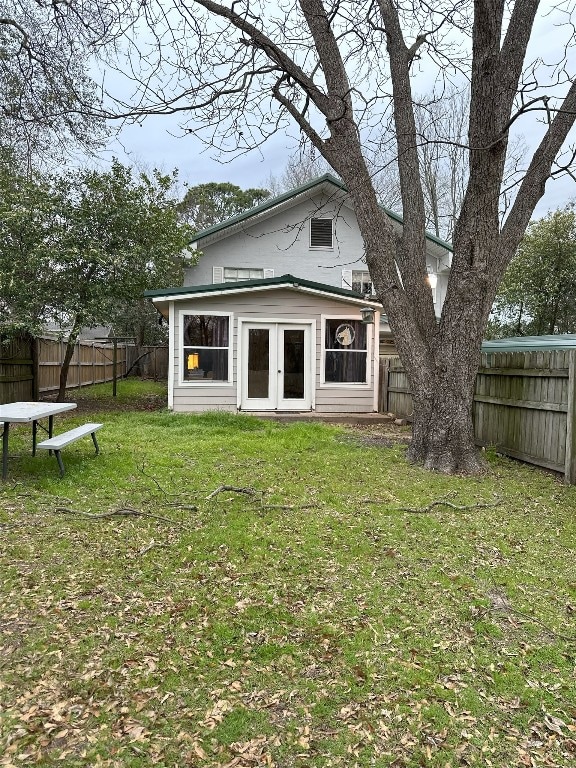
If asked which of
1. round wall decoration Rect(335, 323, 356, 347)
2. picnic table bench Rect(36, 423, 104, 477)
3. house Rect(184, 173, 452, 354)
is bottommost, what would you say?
picnic table bench Rect(36, 423, 104, 477)

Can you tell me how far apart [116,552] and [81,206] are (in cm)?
962

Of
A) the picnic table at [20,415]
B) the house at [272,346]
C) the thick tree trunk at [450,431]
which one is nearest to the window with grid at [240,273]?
the house at [272,346]

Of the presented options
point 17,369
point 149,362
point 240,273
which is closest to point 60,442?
point 17,369

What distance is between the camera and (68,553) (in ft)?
12.1

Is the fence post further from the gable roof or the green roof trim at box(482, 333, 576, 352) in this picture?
the gable roof

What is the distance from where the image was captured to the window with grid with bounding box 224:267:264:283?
51.3 feet

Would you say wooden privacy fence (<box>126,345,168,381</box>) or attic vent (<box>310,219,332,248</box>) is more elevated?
attic vent (<box>310,219,332,248</box>)

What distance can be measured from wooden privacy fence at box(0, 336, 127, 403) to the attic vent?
7846 mm

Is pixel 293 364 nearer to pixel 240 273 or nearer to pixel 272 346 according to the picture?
pixel 272 346

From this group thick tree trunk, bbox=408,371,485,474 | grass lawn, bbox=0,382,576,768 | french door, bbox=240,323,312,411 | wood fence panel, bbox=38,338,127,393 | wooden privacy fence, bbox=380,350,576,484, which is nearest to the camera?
grass lawn, bbox=0,382,576,768

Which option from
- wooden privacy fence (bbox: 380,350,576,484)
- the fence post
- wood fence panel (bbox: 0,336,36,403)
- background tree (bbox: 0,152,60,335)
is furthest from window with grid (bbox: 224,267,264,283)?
the fence post

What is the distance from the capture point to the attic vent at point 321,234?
51.5 ft

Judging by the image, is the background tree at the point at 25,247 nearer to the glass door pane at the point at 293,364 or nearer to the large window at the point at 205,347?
the large window at the point at 205,347

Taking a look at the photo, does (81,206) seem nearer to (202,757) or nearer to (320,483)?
(320,483)
